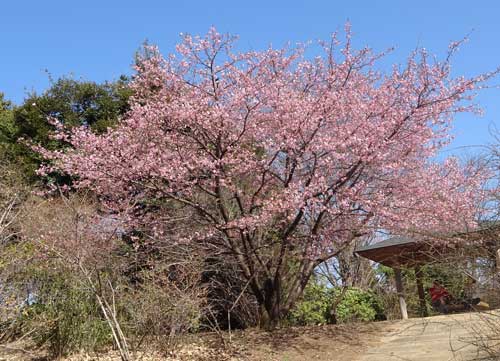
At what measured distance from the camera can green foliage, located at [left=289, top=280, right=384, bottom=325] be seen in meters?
11.4

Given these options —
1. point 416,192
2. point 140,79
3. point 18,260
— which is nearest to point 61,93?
point 140,79

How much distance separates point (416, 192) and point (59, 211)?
768 centimetres

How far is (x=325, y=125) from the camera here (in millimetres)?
8594

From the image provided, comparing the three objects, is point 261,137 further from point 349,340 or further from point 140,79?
point 349,340

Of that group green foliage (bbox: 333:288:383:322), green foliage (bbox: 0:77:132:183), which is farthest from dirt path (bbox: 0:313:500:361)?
green foliage (bbox: 0:77:132:183)

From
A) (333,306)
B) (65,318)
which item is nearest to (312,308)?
(333,306)

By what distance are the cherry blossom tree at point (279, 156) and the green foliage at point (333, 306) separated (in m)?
1.84

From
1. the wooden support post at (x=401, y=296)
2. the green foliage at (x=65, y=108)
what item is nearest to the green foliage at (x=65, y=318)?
the wooden support post at (x=401, y=296)

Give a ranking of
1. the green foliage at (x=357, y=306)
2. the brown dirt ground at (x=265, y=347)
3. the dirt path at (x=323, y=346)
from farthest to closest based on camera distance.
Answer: the green foliage at (x=357, y=306) → the brown dirt ground at (x=265, y=347) → the dirt path at (x=323, y=346)

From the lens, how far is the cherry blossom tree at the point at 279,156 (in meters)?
8.27

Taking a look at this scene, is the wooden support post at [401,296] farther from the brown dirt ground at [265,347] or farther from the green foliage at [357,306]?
the brown dirt ground at [265,347]

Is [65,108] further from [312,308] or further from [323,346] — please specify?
[323,346]

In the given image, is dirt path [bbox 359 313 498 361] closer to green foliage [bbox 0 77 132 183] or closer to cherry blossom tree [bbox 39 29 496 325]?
cherry blossom tree [bbox 39 29 496 325]

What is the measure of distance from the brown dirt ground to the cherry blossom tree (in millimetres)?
686
